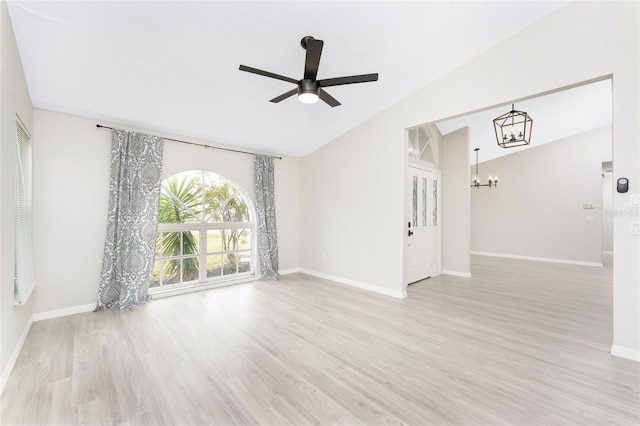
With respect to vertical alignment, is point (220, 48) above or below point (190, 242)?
above

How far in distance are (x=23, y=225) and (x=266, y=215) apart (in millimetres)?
3294

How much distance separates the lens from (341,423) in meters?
1.74

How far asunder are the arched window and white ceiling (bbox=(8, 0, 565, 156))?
1120mm

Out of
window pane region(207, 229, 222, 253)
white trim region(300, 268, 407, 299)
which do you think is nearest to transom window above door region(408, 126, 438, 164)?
white trim region(300, 268, 407, 299)

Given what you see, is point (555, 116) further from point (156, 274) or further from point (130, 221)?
point (156, 274)

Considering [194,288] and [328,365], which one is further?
[194,288]

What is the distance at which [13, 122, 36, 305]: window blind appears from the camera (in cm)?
262

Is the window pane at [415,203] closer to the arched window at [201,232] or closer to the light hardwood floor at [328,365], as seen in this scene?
the light hardwood floor at [328,365]

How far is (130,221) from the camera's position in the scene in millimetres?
3906

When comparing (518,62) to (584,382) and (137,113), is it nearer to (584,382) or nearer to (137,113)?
(584,382)

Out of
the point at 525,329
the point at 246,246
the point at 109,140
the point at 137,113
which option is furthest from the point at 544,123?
the point at 109,140

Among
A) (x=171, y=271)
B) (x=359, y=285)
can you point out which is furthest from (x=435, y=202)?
(x=171, y=271)

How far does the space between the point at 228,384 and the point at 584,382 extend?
273 centimetres

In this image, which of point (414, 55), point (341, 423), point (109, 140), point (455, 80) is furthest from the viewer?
point (109, 140)
